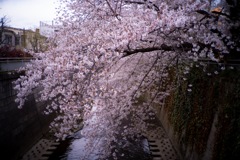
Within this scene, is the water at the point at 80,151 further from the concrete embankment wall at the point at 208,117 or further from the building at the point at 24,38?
the building at the point at 24,38

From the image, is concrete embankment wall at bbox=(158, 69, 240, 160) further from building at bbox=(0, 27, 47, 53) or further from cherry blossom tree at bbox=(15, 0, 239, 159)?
building at bbox=(0, 27, 47, 53)

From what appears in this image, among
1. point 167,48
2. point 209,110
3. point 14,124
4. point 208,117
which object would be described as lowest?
point 14,124

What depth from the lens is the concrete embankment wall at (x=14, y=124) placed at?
13109 mm

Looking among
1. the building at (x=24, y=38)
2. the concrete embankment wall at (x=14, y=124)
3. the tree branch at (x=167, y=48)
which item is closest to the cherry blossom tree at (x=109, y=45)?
the tree branch at (x=167, y=48)

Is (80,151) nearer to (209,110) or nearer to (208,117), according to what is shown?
(208,117)

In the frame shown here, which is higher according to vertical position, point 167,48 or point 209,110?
point 167,48

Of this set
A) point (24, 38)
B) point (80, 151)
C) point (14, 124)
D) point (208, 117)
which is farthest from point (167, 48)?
point (24, 38)

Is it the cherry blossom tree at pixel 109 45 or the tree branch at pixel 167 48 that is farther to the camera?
the tree branch at pixel 167 48

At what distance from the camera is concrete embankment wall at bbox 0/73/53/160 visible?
13.1m

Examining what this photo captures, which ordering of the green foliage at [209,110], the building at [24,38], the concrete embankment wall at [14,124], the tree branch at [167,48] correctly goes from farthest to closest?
the building at [24,38] < the concrete embankment wall at [14,124] < the tree branch at [167,48] < the green foliage at [209,110]

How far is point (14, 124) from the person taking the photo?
562 inches

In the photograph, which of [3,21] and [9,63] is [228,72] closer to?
[9,63]

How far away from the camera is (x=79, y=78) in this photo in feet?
27.6

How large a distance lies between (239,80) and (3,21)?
1607 inches
